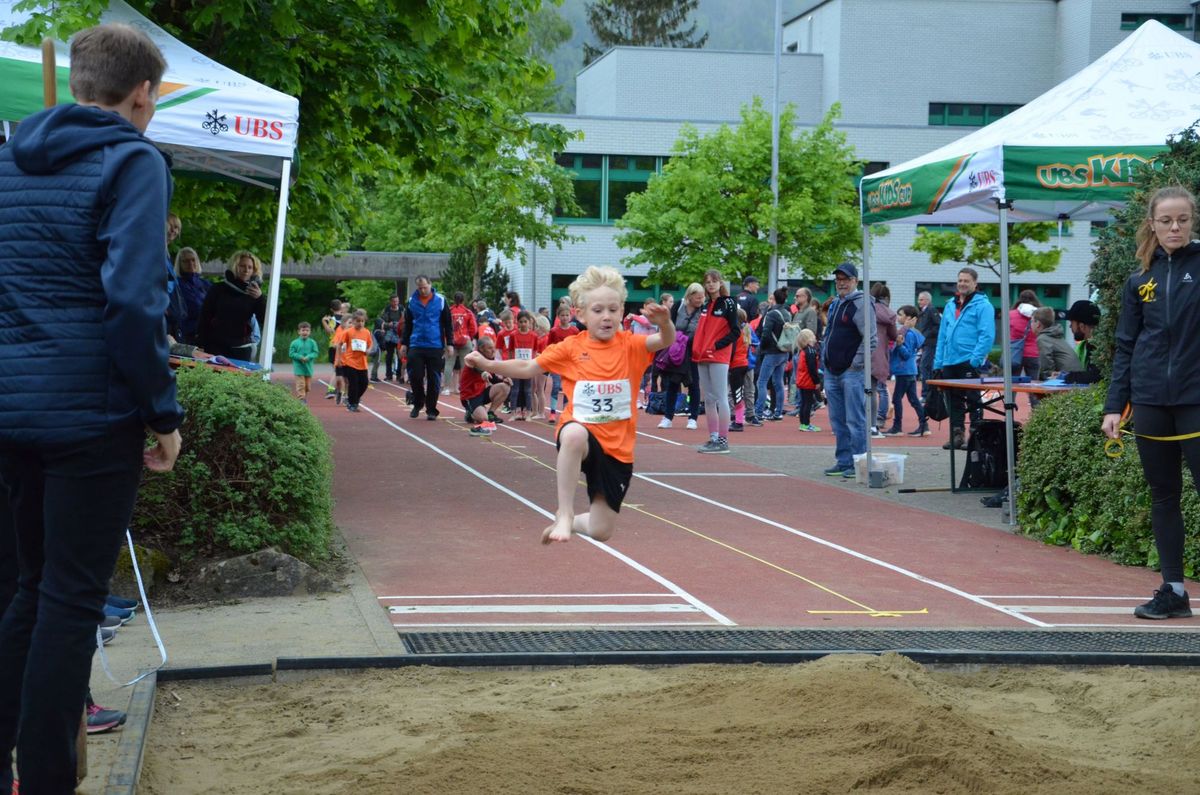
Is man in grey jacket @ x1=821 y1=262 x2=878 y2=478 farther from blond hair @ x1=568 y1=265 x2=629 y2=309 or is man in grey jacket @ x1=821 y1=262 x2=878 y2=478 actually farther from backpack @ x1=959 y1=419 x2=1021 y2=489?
blond hair @ x1=568 y1=265 x2=629 y2=309

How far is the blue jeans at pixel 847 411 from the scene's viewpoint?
14.3 metres

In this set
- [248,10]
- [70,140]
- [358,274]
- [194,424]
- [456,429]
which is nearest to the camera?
[70,140]

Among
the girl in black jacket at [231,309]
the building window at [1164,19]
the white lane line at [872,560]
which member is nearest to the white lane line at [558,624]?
the white lane line at [872,560]

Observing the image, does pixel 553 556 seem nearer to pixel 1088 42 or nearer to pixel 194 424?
pixel 194 424

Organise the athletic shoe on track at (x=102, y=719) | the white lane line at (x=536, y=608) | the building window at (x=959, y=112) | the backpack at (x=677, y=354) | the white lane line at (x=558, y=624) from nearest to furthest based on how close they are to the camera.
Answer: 1. the athletic shoe on track at (x=102, y=719)
2. the white lane line at (x=558, y=624)
3. the white lane line at (x=536, y=608)
4. the backpack at (x=677, y=354)
5. the building window at (x=959, y=112)

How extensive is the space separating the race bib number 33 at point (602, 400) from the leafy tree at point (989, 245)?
3703cm

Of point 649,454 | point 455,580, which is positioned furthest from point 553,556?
point 649,454

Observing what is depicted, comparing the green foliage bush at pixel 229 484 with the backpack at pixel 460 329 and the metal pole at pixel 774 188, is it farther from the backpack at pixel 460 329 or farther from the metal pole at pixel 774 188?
the metal pole at pixel 774 188

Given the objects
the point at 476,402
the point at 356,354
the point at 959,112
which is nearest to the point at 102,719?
the point at 476,402

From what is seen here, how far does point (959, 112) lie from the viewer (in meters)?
57.8

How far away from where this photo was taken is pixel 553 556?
955 centimetres

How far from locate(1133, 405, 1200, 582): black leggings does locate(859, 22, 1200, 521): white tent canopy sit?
3.26m

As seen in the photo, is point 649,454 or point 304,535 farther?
point 649,454

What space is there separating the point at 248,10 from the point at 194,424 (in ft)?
21.2
